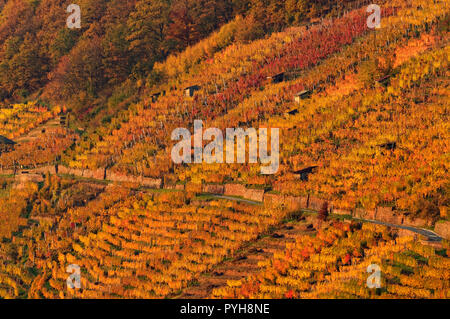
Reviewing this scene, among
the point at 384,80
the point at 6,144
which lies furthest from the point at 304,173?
the point at 6,144

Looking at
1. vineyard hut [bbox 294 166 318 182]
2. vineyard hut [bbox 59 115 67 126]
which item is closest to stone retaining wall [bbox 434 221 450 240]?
vineyard hut [bbox 294 166 318 182]

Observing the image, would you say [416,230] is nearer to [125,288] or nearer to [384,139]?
[384,139]

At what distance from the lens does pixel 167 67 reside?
68.5 meters

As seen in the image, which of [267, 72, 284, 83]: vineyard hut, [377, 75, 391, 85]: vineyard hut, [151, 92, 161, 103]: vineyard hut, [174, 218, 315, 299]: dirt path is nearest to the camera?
[174, 218, 315, 299]: dirt path

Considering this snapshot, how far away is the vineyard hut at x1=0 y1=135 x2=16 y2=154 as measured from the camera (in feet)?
207

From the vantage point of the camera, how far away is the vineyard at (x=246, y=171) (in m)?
31.7

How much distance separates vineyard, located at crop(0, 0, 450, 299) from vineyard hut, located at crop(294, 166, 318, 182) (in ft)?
0.45

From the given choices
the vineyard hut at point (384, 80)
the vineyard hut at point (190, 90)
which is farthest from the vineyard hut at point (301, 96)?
the vineyard hut at point (190, 90)

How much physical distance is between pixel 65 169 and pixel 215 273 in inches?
1028

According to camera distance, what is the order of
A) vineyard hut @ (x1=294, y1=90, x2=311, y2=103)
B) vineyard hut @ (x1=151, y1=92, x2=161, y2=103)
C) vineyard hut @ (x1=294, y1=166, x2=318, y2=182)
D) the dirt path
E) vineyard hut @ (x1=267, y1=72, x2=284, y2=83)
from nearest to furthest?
the dirt path < vineyard hut @ (x1=294, y1=166, x2=318, y2=182) < vineyard hut @ (x1=294, y1=90, x2=311, y2=103) < vineyard hut @ (x1=267, y1=72, x2=284, y2=83) < vineyard hut @ (x1=151, y1=92, x2=161, y2=103)

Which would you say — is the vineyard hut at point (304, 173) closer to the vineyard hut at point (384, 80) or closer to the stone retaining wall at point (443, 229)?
the stone retaining wall at point (443, 229)

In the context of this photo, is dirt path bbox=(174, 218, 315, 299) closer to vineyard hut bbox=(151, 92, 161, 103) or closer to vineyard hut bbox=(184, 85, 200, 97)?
vineyard hut bbox=(184, 85, 200, 97)

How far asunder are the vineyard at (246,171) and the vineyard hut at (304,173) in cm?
14

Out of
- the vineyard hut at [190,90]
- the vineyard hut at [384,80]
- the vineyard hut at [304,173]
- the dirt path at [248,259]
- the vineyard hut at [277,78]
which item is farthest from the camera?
the vineyard hut at [190,90]
